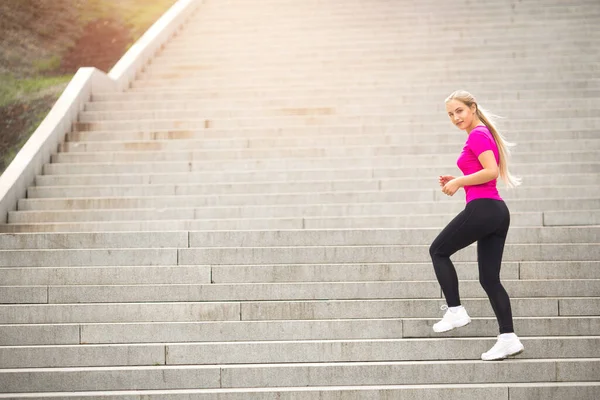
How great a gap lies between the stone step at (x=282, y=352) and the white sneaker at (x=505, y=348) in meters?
0.21

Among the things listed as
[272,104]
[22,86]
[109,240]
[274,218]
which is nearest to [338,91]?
[272,104]

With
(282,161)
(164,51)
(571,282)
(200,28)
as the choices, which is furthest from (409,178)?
(200,28)

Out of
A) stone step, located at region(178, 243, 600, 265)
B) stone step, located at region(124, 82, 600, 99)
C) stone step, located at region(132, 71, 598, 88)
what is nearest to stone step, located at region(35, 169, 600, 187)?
stone step, located at region(178, 243, 600, 265)

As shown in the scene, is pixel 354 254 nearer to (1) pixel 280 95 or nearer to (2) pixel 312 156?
(2) pixel 312 156

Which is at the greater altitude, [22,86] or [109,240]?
[22,86]

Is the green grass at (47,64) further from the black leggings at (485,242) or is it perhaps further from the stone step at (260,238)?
the black leggings at (485,242)

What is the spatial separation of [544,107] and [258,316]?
20.1 ft

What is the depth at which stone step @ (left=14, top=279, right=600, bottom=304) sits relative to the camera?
20.1 ft

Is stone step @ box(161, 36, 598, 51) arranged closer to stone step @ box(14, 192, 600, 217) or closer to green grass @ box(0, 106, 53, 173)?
green grass @ box(0, 106, 53, 173)

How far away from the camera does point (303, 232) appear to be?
6.93m

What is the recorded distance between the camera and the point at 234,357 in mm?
5562

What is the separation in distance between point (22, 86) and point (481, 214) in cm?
1122

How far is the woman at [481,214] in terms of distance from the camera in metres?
4.86

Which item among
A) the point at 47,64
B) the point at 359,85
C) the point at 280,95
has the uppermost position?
the point at 47,64
